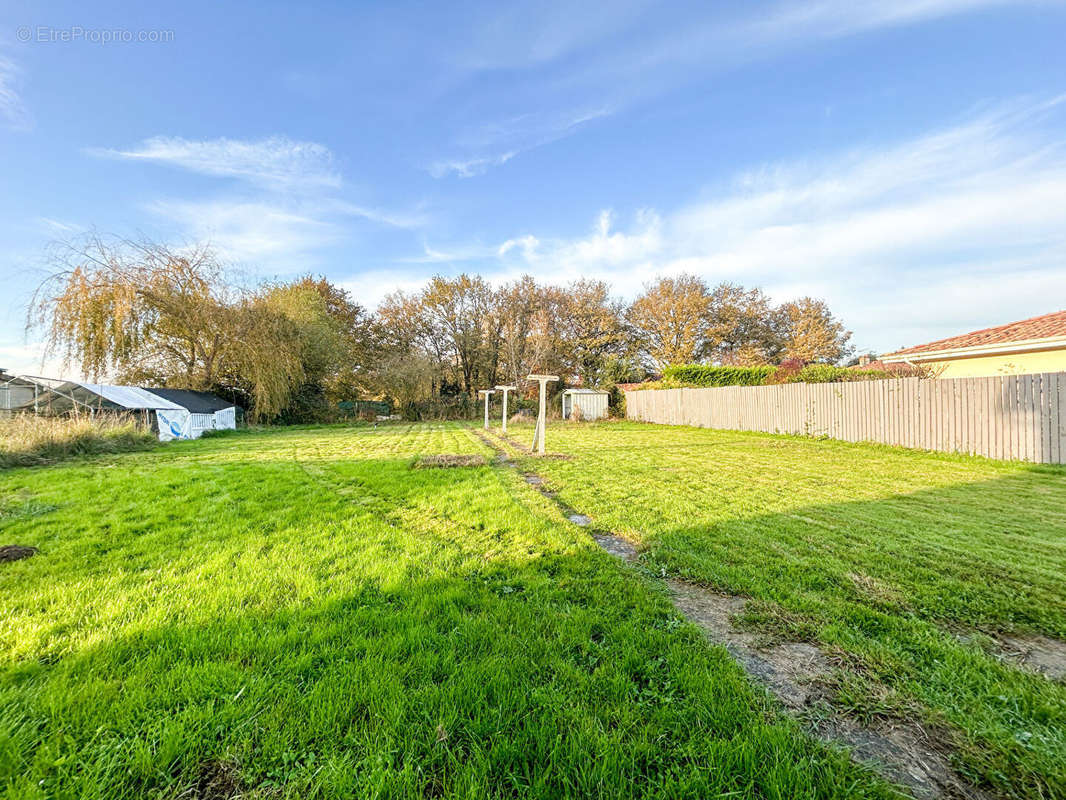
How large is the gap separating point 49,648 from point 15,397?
1824 cm

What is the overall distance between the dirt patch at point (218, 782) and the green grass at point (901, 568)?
Answer: 230 cm

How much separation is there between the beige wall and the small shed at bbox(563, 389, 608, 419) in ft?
43.5

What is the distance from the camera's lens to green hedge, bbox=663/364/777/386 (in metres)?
18.8

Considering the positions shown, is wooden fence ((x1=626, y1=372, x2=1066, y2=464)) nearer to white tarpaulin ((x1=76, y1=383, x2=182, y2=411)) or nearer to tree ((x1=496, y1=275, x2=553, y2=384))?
tree ((x1=496, y1=275, x2=553, y2=384))

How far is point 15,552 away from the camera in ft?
10.4

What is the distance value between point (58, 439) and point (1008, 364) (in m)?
23.8

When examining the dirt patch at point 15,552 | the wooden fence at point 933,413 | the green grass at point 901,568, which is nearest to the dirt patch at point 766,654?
the green grass at point 901,568

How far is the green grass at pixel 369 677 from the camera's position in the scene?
1.28 meters

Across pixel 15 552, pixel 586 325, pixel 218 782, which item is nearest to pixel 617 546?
pixel 218 782

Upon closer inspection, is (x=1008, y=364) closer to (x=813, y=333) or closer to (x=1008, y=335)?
(x=1008, y=335)

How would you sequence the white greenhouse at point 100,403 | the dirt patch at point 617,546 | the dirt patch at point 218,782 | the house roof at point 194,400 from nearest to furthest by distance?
the dirt patch at point 218,782, the dirt patch at point 617,546, the white greenhouse at point 100,403, the house roof at point 194,400

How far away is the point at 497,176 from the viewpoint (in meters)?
15.7

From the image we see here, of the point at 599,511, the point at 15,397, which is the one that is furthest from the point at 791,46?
the point at 15,397

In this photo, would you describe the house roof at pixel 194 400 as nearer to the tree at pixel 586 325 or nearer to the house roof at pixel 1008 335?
the tree at pixel 586 325
